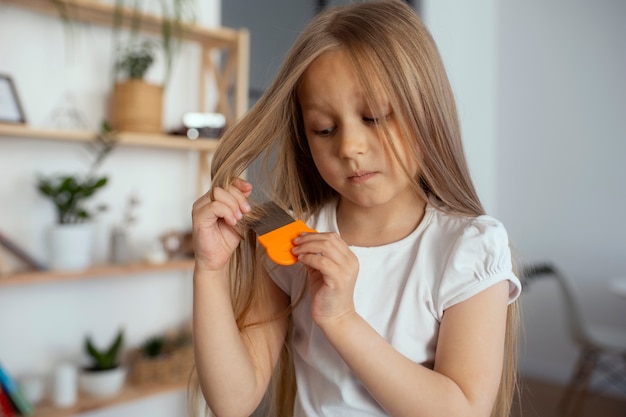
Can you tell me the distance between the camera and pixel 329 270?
67 centimetres

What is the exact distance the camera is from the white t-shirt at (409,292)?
29.5 inches

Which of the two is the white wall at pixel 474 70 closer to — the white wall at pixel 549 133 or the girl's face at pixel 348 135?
the white wall at pixel 549 133

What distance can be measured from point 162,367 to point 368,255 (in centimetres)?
144

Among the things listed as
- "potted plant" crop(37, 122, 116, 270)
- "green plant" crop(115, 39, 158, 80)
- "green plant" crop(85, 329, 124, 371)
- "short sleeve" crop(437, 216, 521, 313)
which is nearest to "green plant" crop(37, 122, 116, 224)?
"potted plant" crop(37, 122, 116, 270)

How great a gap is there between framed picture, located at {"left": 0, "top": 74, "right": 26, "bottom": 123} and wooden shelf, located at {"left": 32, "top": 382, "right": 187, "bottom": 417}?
874 millimetres

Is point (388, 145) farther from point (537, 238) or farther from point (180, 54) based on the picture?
A: point (537, 238)

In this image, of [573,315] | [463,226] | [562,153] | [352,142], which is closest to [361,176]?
[352,142]

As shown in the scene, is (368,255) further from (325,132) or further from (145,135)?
(145,135)

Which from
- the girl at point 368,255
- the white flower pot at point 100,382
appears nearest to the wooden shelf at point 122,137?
the white flower pot at point 100,382

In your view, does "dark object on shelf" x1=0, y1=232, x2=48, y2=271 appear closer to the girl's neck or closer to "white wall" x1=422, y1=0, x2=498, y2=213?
the girl's neck

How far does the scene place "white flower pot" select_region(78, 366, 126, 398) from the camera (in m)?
1.89

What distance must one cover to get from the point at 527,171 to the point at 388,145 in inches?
125

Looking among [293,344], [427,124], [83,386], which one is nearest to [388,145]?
[427,124]

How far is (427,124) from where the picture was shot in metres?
0.78
